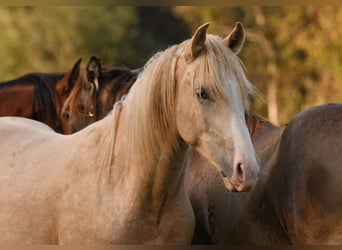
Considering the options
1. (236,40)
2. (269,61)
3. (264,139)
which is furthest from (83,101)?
(269,61)

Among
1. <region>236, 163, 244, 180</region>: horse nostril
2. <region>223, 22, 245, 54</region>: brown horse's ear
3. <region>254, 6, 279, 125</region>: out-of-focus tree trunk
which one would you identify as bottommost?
<region>254, 6, 279, 125</region>: out-of-focus tree trunk

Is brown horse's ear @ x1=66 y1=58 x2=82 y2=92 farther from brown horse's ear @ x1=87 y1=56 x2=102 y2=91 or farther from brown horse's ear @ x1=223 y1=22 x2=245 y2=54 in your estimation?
brown horse's ear @ x1=223 y1=22 x2=245 y2=54

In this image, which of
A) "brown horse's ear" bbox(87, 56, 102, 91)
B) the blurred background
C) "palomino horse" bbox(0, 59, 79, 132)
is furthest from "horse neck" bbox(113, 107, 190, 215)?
the blurred background

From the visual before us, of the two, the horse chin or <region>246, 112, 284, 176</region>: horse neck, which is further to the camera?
<region>246, 112, 284, 176</region>: horse neck

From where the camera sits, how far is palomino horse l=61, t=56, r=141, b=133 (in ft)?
21.9

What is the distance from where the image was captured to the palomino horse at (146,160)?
14.5 ft

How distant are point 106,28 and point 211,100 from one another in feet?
66.3

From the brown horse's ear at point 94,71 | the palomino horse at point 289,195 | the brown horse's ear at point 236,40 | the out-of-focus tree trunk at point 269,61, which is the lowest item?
the out-of-focus tree trunk at point 269,61

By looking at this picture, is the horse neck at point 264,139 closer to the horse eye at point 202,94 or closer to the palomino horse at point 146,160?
the palomino horse at point 146,160

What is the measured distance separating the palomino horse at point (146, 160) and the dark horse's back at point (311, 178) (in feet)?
1.49

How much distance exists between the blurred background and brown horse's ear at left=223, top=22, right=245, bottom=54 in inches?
548

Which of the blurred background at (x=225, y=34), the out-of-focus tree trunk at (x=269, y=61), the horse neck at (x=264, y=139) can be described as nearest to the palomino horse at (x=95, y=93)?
the horse neck at (x=264, y=139)

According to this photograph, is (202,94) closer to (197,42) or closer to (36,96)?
(197,42)

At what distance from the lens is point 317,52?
747 inches
